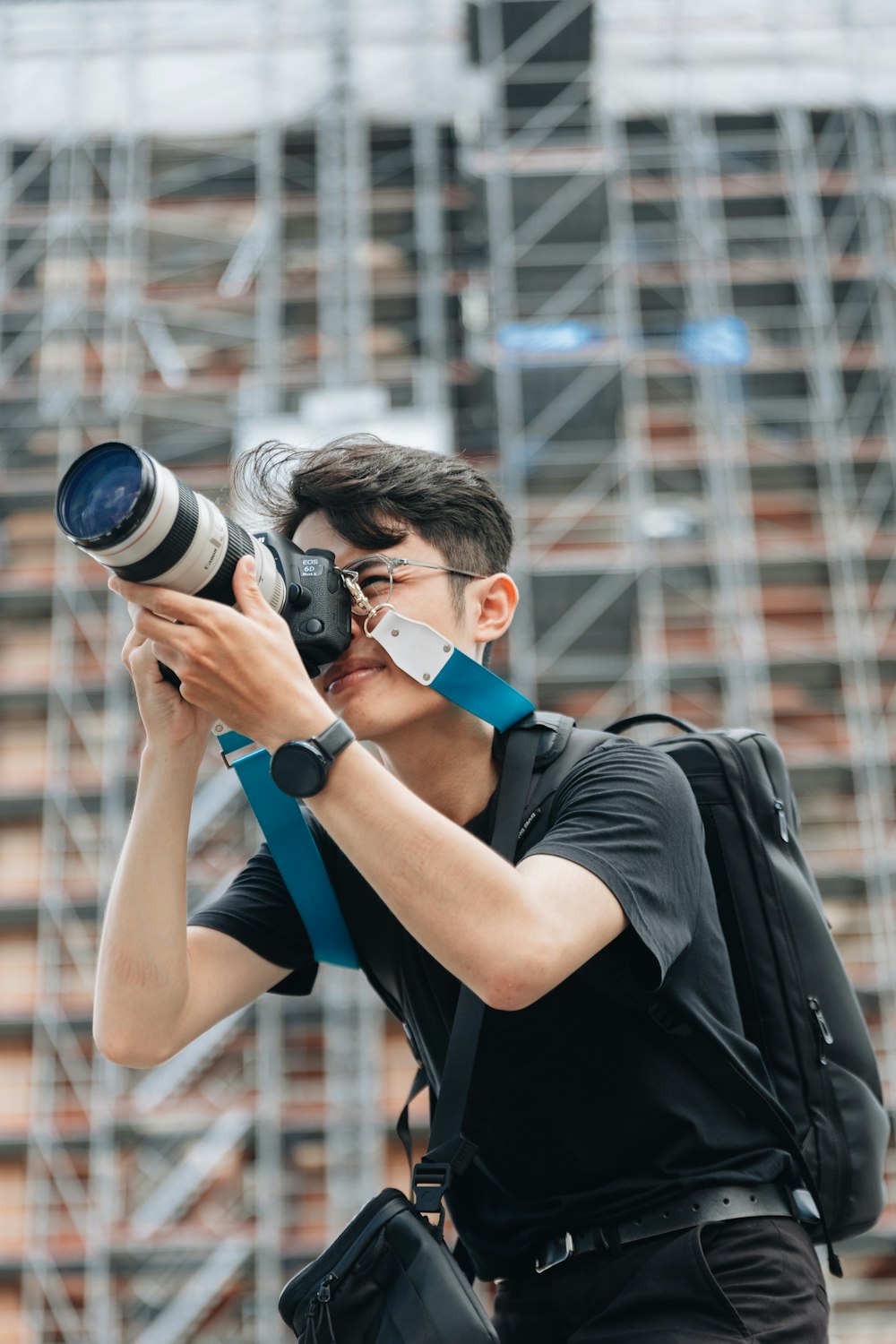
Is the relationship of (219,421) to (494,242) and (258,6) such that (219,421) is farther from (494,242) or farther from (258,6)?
(258,6)

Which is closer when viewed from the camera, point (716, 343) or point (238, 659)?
point (238, 659)

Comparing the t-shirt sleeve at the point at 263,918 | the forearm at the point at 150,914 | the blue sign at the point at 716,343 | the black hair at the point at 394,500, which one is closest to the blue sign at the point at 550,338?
the blue sign at the point at 716,343

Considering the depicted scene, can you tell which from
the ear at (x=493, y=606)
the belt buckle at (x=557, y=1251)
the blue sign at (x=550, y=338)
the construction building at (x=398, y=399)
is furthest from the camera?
the blue sign at (x=550, y=338)

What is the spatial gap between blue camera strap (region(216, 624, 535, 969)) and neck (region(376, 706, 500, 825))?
53 millimetres

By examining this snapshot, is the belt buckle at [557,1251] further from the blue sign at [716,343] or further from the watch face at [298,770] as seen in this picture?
the blue sign at [716,343]

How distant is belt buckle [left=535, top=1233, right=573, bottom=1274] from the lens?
1.05 meters

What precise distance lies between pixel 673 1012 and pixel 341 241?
29.3 ft

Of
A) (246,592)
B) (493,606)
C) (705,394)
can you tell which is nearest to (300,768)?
(246,592)

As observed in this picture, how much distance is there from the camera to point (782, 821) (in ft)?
3.86

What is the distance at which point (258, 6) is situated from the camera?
10.5 m

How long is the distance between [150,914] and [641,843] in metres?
0.38

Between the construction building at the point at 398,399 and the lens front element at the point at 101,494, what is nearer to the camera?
the lens front element at the point at 101,494

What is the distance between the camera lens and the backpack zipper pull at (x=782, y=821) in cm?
118

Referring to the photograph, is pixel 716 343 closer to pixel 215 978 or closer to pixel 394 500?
pixel 394 500
